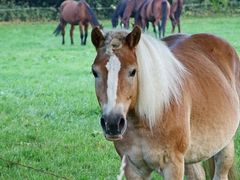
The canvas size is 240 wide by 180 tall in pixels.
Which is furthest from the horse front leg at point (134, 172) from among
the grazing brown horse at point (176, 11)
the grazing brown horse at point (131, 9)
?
the grazing brown horse at point (176, 11)

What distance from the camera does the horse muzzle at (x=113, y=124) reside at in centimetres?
302

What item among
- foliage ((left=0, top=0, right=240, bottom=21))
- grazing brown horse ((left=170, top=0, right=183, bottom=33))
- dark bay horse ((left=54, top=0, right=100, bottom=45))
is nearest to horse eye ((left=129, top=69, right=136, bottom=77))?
dark bay horse ((left=54, top=0, right=100, bottom=45))

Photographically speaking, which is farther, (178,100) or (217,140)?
(217,140)

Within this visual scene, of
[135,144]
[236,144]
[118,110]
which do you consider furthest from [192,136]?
[236,144]

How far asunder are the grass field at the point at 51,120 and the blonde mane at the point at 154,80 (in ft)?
4.92

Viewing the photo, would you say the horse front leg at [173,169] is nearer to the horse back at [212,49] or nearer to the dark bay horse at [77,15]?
the horse back at [212,49]

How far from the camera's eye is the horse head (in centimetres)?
305

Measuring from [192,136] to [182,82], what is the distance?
14.0 inches

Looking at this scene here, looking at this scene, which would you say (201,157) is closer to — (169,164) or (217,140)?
(217,140)

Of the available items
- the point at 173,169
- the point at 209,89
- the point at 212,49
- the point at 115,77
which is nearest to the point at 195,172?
the point at 209,89

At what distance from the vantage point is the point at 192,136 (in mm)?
3836

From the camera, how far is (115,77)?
10.2ft

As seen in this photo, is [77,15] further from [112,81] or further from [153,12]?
[112,81]

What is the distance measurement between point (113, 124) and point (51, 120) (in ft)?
14.9
